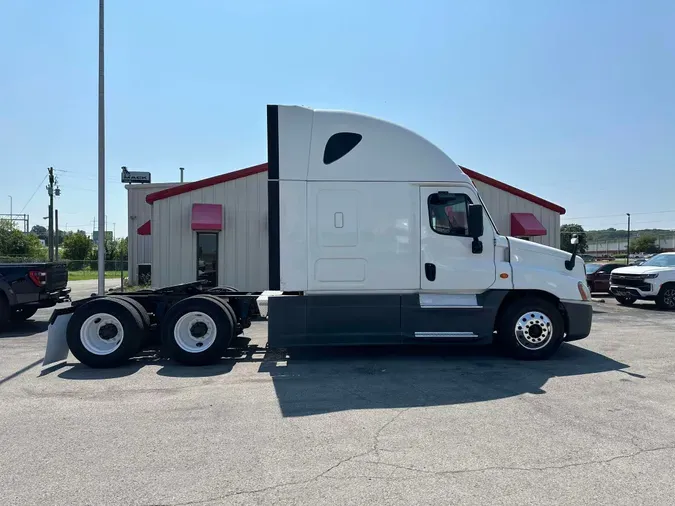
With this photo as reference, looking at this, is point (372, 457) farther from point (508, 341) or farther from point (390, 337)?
point (508, 341)

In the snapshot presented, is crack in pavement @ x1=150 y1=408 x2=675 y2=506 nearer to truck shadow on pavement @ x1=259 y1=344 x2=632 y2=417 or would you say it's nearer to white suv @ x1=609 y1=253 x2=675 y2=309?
truck shadow on pavement @ x1=259 y1=344 x2=632 y2=417

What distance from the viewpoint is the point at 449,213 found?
290 inches

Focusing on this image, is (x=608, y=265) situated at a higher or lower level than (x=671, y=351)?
higher

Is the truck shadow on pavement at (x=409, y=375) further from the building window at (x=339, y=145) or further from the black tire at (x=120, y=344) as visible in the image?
the building window at (x=339, y=145)

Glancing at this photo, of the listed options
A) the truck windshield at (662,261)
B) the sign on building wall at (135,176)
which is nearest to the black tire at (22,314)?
the truck windshield at (662,261)

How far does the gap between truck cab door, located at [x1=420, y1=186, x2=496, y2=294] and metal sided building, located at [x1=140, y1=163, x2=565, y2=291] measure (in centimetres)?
817

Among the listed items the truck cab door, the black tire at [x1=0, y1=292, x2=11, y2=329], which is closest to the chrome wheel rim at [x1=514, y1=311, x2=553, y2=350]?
the truck cab door

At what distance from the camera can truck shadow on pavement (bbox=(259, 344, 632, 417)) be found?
18.2ft

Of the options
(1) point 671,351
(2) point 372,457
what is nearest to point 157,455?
(2) point 372,457

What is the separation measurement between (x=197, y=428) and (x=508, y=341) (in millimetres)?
5005

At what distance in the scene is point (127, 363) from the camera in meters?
7.39

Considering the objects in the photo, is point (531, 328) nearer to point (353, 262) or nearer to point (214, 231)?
point (353, 262)

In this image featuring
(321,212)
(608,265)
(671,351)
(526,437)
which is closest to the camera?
(526,437)

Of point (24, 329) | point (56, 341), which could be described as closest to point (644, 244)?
point (24, 329)
